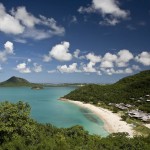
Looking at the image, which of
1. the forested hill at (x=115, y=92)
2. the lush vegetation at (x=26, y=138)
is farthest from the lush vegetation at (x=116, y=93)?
the lush vegetation at (x=26, y=138)

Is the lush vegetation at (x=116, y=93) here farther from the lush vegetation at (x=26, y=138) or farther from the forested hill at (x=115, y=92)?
the lush vegetation at (x=26, y=138)

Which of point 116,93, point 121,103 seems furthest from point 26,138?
point 116,93

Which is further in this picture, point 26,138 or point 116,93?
point 116,93

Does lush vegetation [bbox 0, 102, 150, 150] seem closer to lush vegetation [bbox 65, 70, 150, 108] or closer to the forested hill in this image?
lush vegetation [bbox 65, 70, 150, 108]

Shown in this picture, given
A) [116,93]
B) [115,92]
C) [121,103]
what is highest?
[115,92]

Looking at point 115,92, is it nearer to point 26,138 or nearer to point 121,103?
point 121,103

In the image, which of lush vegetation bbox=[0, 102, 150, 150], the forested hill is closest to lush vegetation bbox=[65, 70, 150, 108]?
the forested hill

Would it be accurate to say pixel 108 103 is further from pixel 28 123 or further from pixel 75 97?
pixel 28 123

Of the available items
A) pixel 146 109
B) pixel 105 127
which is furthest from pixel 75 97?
pixel 105 127
